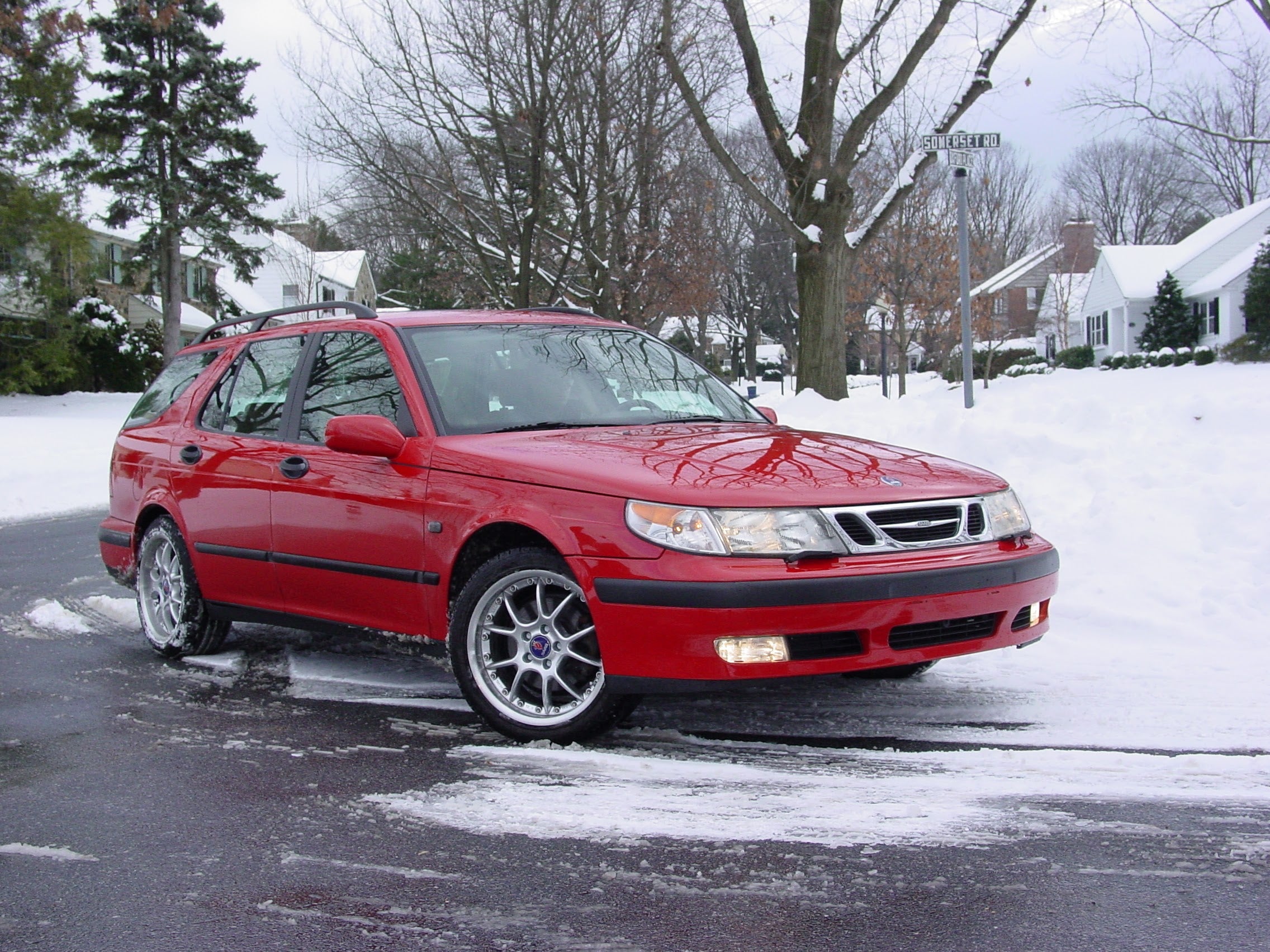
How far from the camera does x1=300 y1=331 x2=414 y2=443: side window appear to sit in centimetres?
512

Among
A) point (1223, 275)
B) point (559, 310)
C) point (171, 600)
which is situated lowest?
point (171, 600)

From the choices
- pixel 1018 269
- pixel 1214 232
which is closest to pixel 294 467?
pixel 1214 232

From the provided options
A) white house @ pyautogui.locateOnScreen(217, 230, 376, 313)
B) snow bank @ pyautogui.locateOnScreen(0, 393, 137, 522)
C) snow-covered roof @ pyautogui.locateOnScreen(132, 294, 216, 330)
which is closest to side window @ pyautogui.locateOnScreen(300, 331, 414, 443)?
snow bank @ pyautogui.locateOnScreen(0, 393, 137, 522)

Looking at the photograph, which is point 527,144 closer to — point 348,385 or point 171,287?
point 348,385

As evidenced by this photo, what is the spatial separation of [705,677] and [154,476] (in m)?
3.66

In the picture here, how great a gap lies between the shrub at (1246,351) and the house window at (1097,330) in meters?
25.6

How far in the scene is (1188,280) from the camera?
51406mm

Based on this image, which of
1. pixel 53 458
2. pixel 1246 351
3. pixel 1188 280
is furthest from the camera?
pixel 1188 280

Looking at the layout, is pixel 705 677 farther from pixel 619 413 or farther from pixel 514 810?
pixel 619 413

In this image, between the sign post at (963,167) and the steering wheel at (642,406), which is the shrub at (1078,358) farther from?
the steering wheel at (642,406)

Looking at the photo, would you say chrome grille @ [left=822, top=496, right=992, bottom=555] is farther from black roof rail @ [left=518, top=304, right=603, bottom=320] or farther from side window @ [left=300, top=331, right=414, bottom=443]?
black roof rail @ [left=518, top=304, right=603, bottom=320]

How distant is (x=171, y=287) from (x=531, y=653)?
4070cm

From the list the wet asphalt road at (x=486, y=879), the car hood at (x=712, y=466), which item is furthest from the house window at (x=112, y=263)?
the wet asphalt road at (x=486, y=879)

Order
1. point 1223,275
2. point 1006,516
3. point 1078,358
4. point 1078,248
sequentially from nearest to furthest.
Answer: point 1006,516 → point 1223,275 → point 1078,358 → point 1078,248
